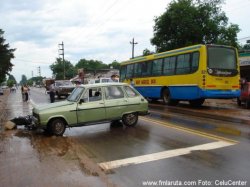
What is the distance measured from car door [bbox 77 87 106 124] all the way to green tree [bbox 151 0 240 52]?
3099 centimetres

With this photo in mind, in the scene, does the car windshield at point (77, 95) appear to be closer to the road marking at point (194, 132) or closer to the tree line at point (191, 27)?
the road marking at point (194, 132)

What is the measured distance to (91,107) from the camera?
11469 mm

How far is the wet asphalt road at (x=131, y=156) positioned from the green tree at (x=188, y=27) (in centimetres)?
3081

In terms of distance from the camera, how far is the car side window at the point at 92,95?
11.6 metres

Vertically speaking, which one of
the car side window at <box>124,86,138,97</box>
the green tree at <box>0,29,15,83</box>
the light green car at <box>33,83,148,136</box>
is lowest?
the light green car at <box>33,83,148,136</box>

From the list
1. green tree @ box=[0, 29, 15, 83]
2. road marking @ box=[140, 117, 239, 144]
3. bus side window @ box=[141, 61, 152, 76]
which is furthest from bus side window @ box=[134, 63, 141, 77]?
green tree @ box=[0, 29, 15, 83]

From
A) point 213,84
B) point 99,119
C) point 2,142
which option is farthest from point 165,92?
point 2,142

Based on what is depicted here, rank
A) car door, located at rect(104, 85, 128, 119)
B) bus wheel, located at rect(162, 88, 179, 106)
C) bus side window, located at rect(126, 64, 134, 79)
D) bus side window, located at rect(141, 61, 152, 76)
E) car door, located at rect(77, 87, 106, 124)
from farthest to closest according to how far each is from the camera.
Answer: bus side window, located at rect(126, 64, 134, 79)
bus side window, located at rect(141, 61, 152, 76)
bus wheel, located at rect(162, 88, 179, 106)
car door, located at rect(104, 85, 128, 119)
car door, located at rect(77, 87, 106, 124)

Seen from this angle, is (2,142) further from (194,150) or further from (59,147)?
(194,150)

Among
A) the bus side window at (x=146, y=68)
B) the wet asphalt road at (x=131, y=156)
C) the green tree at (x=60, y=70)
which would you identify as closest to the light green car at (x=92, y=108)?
the wet asphalt road at (x=131, y=156)

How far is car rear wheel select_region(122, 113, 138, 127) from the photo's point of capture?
1223cm

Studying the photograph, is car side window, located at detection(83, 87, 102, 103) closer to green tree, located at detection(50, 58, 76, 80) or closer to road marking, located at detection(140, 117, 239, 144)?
road marking, located at detection(140, 117, 239, 144)

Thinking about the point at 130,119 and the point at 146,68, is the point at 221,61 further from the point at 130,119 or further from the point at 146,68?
the point at 130,119

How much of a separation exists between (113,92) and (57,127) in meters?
2.26
